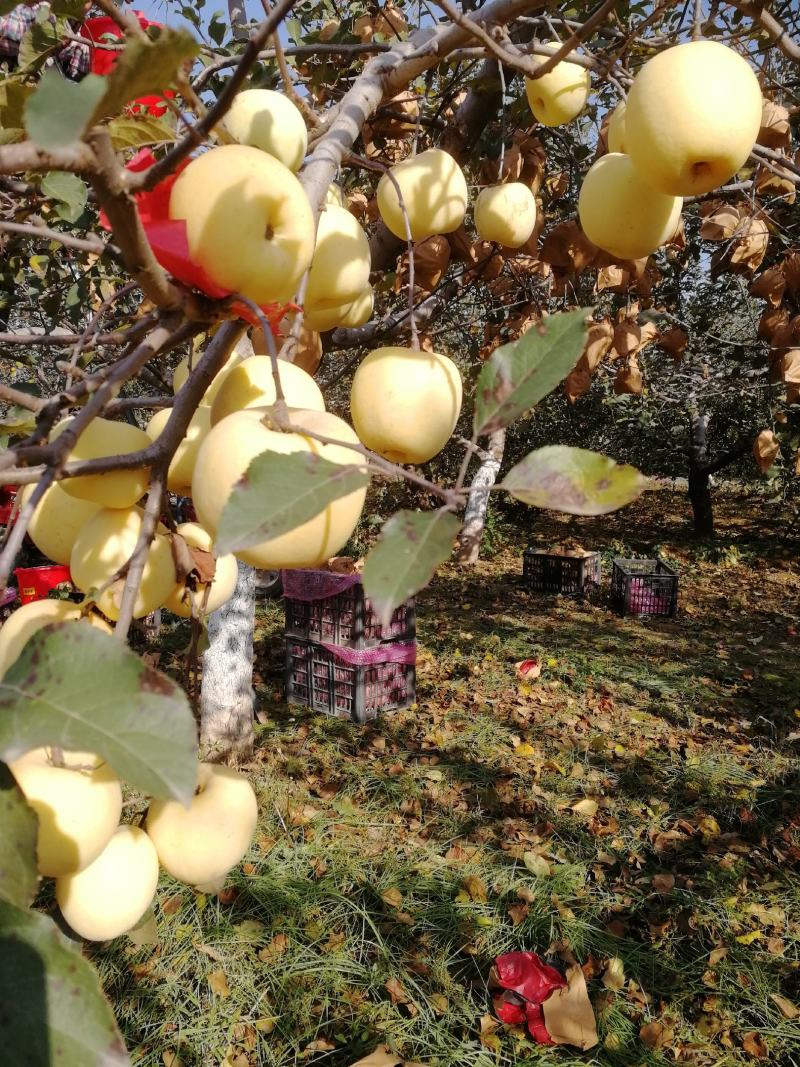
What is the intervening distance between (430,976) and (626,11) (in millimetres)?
2943

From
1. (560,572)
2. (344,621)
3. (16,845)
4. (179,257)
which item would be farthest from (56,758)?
(560,572)

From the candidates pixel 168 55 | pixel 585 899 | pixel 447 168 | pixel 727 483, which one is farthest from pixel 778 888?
pixel 727 483

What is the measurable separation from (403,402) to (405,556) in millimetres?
348

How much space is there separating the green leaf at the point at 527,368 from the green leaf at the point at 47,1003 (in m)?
0.38

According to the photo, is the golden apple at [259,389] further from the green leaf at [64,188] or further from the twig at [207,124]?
the green leaf at [64,188]

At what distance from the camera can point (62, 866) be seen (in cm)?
51

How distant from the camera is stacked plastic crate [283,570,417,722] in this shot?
453cm

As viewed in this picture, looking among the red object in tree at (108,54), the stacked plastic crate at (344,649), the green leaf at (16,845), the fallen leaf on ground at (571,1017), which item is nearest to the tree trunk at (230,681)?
Answer: the stacked plastic crate at (344,649)

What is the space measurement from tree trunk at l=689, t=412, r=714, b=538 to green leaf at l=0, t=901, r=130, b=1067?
405 inches

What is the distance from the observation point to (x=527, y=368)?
0.51 metres

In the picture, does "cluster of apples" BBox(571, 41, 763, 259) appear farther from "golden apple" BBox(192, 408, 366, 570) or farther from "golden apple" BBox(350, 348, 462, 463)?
"golden apple" BBox(192, 408, 366, 570)

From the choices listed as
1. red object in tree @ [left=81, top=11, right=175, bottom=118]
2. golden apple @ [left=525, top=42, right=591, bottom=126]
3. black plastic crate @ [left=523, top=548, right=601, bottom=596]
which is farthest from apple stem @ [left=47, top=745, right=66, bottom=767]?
black plastic crate @ [left=523, top=548, right=601, bottom=596]

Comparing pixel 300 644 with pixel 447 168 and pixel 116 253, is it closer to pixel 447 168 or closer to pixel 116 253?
pixel 447 168

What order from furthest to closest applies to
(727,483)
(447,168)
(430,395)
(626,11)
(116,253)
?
(727,483) < (626,11) < (447,168) < (430,395) < (116,253)
